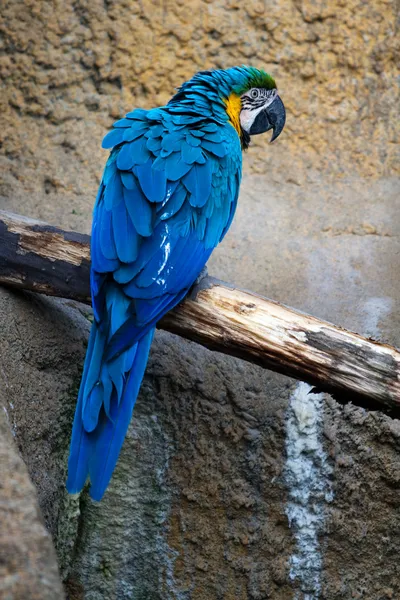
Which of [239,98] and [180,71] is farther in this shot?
[180,71]

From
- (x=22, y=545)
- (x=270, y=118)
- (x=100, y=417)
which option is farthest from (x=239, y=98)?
(x=22, y=545)

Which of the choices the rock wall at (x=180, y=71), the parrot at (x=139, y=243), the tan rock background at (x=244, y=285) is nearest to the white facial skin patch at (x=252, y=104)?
the parrot at (x=139, y=243)

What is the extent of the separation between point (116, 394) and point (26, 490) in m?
0.54

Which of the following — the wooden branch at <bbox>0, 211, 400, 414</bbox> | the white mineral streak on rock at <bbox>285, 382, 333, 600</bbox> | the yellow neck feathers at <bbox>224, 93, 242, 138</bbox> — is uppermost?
the yellow neck feathers at <bbox>224, 93, 242, 138</bbox>

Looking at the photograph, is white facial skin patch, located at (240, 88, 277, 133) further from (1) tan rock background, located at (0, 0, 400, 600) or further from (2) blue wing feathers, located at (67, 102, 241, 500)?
(1) tan rock background, located at (0, 0, 400, 600)

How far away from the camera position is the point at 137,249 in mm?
1874

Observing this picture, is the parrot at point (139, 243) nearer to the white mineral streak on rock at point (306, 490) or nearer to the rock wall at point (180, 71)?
the white mineral streak on rock at point (306, 490)

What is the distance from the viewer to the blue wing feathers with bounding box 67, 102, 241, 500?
180 cm

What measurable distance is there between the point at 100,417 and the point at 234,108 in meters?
1.26

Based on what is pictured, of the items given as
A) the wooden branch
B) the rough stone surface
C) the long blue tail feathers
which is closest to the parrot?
the long blue tail feathers

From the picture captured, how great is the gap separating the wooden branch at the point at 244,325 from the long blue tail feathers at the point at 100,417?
0.27m

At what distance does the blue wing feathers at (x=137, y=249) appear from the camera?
1797 mm

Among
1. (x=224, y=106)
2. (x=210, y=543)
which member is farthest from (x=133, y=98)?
(x=210, y=543)

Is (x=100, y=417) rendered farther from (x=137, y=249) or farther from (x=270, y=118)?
(x=270, y=118)
